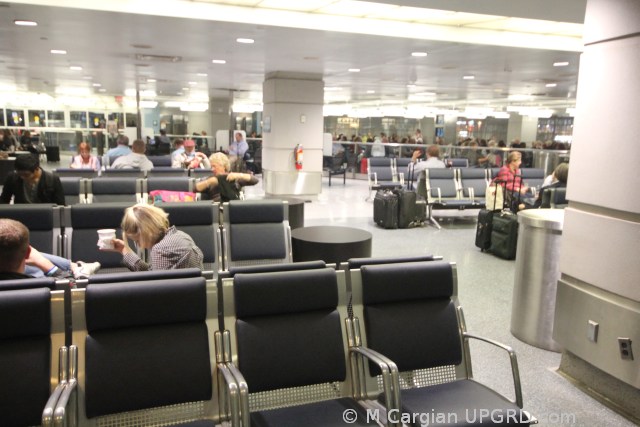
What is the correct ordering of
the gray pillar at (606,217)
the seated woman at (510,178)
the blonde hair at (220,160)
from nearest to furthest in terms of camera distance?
1. the gray pillar at (606,217)
2. the blonde hair at (220,160)
3. the seated woman at (510,178)

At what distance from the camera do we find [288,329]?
8.12ft

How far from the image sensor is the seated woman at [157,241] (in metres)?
3.14

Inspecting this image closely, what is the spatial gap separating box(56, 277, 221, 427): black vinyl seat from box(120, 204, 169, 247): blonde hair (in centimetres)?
92

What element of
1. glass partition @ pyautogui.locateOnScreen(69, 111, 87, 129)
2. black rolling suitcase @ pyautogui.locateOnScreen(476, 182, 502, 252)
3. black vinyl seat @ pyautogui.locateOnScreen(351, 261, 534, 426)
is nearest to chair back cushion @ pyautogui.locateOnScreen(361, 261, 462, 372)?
black vinyl seat @ pyautogui.locateOnScreen(351, 261, 534, 426)

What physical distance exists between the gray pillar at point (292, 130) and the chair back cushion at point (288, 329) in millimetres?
9885

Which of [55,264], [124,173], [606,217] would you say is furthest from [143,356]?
[124,173]

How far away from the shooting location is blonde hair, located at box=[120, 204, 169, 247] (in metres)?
3.18

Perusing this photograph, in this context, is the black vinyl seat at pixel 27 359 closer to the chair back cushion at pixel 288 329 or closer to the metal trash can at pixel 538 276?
the chair back cushion at pixel 288 329

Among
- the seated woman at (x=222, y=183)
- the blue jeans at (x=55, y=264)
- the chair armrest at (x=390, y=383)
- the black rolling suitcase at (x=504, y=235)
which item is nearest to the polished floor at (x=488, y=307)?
the black rolling suitcase at (x=504, y=235)

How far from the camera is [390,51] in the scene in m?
8.37

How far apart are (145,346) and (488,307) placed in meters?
3.74

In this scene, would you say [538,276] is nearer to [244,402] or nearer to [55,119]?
[244,402]

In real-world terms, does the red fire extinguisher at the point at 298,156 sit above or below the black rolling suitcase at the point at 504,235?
above

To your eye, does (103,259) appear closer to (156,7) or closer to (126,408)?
(126,408)
